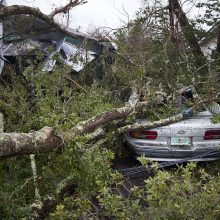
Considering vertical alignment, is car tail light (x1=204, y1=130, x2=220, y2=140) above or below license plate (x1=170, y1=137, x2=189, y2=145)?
above

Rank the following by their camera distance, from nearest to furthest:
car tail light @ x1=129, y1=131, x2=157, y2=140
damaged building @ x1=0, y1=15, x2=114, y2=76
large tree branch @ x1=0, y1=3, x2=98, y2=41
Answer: car tail light @ x1=129, y1=131, x2=157, y2=140 → large tree branch @ x1=0, y1=3, x2=98, y2=41 → damaged building @ x1=0, y1=15, x2=114, y2=76

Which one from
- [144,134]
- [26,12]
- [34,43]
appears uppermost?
[26,12]

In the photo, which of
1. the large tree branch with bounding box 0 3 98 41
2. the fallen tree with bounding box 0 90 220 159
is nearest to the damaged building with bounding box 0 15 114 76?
the large tree branch with bounding box 0 3 98 41

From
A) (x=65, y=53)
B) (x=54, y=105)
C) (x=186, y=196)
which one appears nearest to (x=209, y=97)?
(x=54, y=105)

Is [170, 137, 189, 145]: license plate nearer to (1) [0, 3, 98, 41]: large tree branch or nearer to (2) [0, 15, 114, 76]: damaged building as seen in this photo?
(1) [0, 3, 98, 41]: large tree branch

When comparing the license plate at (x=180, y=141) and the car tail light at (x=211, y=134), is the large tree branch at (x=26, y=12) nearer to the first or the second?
the license plate at (x=180, y=141)

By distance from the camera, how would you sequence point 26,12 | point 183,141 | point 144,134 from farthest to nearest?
point 26,12
point 144,134
point 183,141

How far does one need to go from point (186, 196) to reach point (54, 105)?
11.5 ft

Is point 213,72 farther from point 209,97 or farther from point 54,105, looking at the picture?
point 54,105

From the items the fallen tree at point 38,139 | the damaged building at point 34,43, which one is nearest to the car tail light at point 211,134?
the fallen tree at point 38,139

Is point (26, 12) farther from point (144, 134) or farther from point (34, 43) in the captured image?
point (34, 43)

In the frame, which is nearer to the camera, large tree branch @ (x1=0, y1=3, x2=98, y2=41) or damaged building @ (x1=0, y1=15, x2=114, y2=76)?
large tree branch @ (x1=0, y1=3, x2=98, y2=41)

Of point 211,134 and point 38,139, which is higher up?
point 38,139

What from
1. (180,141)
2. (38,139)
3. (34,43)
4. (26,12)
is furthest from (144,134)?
(34,43)
